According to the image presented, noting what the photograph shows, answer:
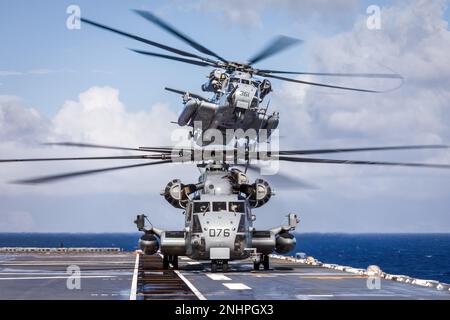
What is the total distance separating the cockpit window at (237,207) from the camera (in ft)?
100.0

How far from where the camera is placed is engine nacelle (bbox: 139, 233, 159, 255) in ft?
108

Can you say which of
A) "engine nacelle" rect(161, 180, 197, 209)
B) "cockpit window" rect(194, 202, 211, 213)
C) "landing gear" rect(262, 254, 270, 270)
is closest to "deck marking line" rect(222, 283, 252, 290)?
"cockpit window" rect(194, 202, 211, 213)

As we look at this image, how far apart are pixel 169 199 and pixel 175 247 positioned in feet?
7.93

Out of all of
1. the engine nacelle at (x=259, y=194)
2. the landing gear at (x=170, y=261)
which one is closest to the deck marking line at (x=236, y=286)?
the engine nacelle at (x=259, y=194)

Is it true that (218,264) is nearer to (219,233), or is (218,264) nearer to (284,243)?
(219,233)

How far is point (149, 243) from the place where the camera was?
108 ft

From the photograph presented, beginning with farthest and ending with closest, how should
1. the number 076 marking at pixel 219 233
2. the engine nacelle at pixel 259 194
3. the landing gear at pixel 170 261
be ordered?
the landing gear at pixel 170 261 → the engine nacelle at pixel 259 194 → the number 076 marking at pixel 219 233

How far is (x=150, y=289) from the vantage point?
2430 centimetres

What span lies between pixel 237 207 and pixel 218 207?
2.91 feet

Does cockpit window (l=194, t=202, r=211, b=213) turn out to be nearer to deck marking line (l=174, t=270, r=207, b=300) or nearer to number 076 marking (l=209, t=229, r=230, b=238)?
number 076 marking (l=209, t=229, r=230, b=238)

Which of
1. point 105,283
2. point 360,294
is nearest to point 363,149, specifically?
point 360,294

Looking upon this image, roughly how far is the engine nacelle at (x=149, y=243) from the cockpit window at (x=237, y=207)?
512 cm

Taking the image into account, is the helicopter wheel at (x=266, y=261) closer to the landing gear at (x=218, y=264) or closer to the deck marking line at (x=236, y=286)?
the landing gear at (x=218, y=264)
